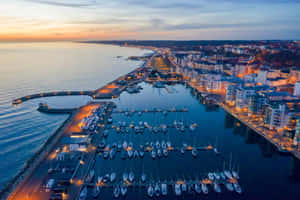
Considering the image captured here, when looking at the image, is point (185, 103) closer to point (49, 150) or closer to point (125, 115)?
point (125, 115)

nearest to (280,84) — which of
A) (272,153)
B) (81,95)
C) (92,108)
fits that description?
(272,153)

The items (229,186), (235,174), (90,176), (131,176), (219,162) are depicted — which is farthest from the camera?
(219,162)

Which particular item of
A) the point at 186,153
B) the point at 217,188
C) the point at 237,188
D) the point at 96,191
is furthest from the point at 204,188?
the point at 96,191

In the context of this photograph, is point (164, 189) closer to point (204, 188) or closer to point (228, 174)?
point (204, 188)

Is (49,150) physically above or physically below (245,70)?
below

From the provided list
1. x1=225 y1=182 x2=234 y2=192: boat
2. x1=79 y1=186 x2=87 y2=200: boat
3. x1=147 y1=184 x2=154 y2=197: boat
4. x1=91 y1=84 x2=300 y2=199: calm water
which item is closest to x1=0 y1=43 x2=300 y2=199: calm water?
x1=91 y1=84 x2=300 y2=199: calm water

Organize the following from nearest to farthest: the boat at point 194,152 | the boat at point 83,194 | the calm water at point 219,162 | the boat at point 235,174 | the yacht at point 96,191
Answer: the boat at point 83,194, the yacht at point 96,191, the calm water at point 219,162, the boat at point 235,174, the boat at point 194,152

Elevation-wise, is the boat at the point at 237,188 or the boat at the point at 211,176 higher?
the boat at the point at 211,176

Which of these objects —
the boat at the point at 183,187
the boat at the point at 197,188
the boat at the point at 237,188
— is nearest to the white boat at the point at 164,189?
the boat at the point at 183,187

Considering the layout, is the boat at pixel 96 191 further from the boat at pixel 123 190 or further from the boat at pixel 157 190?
the boat at pixel 157 190

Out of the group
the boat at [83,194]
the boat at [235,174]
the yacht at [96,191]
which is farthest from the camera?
the boat at [235,174]

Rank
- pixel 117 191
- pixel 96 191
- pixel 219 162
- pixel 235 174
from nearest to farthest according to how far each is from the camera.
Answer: pixel 96 191
pixel 117 191
pixel 235 174
pixel 219 162
